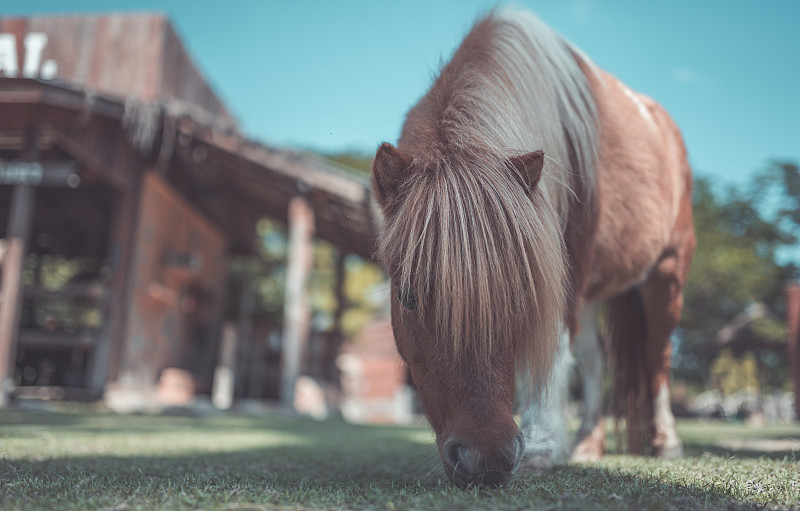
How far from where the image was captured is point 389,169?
168 cm

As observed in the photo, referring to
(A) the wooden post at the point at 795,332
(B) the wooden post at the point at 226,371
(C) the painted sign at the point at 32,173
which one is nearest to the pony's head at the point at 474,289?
(A) the wooden post at the point at 795,332

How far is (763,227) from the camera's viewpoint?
1102 centimetres

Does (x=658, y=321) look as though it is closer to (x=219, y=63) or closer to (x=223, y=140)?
(x=223, y=140)

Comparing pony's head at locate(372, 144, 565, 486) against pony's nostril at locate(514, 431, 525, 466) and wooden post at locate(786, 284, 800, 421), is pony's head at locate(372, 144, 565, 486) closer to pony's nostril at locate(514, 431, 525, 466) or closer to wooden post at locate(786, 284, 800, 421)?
pony's nostril at locate(514, 431, 525, 466)

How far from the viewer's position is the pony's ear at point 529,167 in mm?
1589

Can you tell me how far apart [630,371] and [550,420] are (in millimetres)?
1201

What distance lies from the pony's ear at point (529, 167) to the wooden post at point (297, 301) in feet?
20.8

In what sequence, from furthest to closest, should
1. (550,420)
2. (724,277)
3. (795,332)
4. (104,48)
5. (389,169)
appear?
1. (724,277)
2. (104,48)
3. (795,332)
4. (550,420)
5. (389,169)

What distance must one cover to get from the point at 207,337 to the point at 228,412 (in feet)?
11.4

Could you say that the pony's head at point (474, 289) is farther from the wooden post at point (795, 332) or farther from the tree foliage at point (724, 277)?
the tree foliage at point (724, 277)

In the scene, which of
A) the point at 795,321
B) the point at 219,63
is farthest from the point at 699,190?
the point at 219,63

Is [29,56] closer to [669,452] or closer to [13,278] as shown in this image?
[13,278]

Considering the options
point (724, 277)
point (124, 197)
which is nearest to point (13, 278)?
point (124, 197)

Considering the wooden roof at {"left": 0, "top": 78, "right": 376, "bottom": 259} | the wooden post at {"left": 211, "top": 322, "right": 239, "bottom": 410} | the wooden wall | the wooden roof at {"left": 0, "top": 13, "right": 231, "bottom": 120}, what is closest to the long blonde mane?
the wooden roof at {"left": 0, "top": 78, "right": 376, "bottom": 259}
